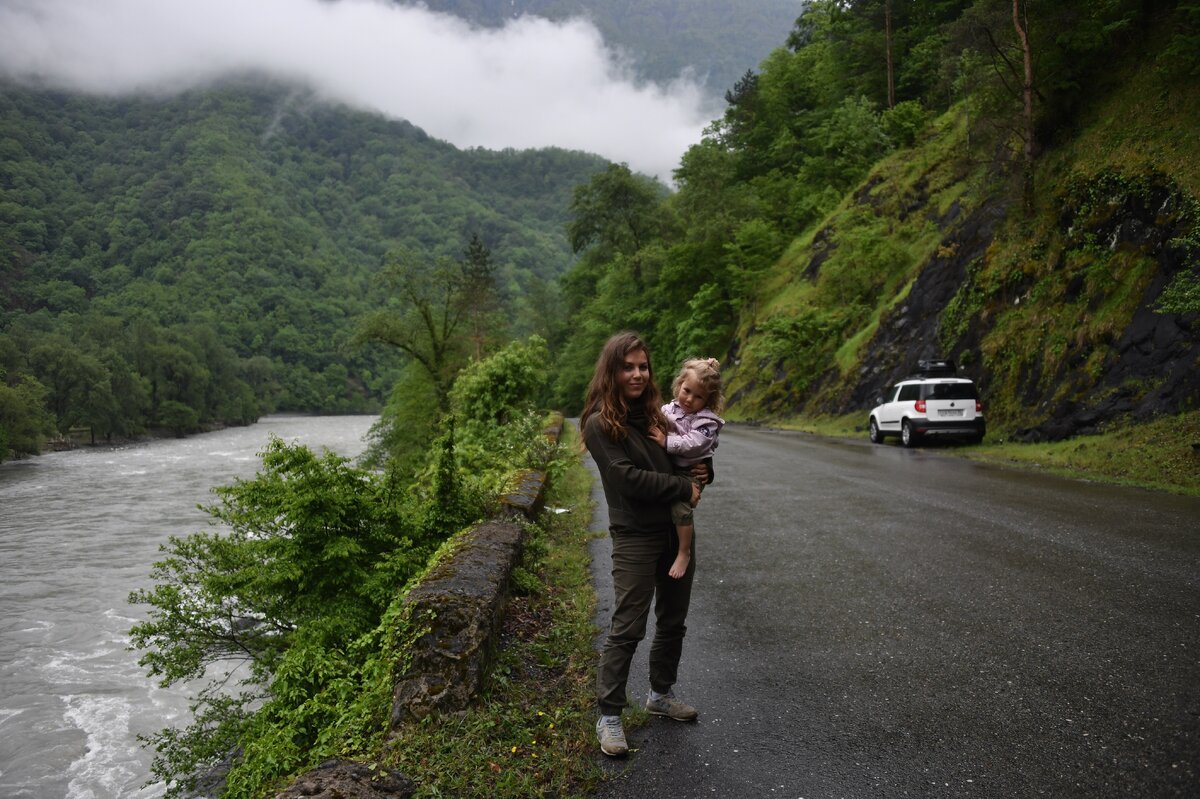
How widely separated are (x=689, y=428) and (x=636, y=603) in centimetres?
94

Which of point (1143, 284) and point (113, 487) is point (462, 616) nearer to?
point (1143, 284)

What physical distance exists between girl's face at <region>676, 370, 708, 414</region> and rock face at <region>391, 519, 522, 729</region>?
1.64m

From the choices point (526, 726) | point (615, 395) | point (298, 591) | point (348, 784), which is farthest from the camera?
point (298, 591)

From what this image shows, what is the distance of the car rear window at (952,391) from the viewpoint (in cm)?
1825

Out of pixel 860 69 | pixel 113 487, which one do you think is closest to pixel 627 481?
pixel 113 487

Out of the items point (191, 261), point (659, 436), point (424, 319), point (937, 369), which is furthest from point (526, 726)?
point (191, 261)

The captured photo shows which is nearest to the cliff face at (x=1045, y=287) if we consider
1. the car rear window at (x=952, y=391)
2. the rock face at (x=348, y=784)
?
the car rear window at (x=952, y=391)

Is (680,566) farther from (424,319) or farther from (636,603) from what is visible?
(424,319)

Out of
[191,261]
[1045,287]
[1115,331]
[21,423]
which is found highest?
[191,261]

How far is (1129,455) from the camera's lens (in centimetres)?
1317

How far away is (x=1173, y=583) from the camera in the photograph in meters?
6.11

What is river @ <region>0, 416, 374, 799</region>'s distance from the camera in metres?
8.64

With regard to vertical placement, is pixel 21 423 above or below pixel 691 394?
below

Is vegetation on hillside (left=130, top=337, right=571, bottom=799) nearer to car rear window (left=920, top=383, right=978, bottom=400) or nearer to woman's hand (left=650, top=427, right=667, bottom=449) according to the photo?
woman's hand (left=650, top=427, right=667, bottom=449)
